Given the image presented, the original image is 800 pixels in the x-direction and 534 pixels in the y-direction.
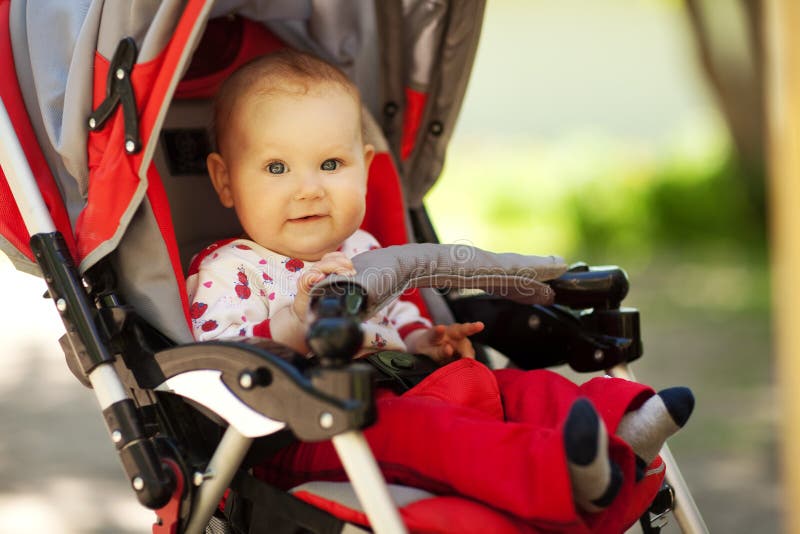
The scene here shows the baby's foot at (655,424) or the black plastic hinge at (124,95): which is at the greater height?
the black plastic hinge at (124,95)

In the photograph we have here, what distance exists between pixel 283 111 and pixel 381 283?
0.52 metres

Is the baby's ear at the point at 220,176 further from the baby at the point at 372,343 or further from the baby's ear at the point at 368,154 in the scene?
the baby's ear at the point at 368,154

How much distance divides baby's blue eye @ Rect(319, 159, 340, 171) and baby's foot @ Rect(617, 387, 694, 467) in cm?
79

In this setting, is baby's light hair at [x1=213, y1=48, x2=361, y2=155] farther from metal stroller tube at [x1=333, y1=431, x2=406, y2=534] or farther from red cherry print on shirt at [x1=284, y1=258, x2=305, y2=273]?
metal stroller tube at [x1=333, y1=431, x2=406, y2=534]

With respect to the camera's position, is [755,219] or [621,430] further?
[755,219]

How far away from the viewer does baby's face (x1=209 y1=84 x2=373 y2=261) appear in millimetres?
2082

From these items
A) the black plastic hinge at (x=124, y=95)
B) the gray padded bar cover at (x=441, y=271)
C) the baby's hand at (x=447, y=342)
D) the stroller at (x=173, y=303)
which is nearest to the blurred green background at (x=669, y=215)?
the stroller at (x=173, y=303)

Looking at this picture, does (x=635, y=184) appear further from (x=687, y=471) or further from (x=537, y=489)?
(x=537, y=489)

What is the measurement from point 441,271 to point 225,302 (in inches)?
16.7

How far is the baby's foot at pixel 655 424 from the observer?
70.6 inches

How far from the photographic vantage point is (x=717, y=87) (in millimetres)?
6352

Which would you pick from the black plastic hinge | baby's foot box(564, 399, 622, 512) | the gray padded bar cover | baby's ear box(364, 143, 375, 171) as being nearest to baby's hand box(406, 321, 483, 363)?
the gray padded bar cover

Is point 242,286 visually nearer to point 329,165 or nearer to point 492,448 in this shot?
point 329,165

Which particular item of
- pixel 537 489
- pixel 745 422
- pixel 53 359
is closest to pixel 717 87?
pixel 745 422
